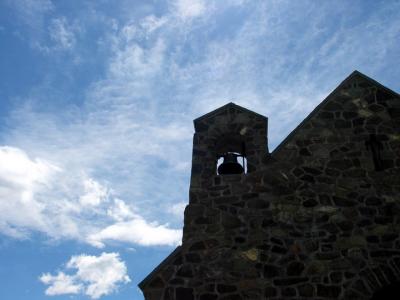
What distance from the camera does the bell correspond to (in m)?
8.68

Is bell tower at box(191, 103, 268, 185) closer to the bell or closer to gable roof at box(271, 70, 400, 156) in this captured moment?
the bell

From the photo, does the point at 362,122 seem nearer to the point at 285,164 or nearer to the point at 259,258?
the point at 285,164

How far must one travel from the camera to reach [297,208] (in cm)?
777

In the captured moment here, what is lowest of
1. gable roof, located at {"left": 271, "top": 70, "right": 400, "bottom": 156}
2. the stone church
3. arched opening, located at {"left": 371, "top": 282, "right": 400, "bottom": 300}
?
arched opening, located at {"left": 371, "top": 282, "right": 400, "bottom": 300}

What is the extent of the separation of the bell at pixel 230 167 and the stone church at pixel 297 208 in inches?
0.9

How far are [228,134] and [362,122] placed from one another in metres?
3.01

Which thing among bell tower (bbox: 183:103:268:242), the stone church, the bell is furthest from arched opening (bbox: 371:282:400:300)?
the bell

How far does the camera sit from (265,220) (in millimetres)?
7652

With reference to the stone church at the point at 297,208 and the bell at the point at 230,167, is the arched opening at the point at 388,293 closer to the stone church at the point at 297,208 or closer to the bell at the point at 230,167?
the stone church at the point at 297,208

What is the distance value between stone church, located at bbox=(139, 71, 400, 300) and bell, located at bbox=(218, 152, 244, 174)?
0.02m

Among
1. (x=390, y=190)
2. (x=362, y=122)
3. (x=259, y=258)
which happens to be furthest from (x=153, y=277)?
(x=362, y=122)

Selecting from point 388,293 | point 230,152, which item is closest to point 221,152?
point 230,152

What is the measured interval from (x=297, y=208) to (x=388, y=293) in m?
2.11

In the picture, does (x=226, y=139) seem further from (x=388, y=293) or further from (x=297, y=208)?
(x=388, y=293)
